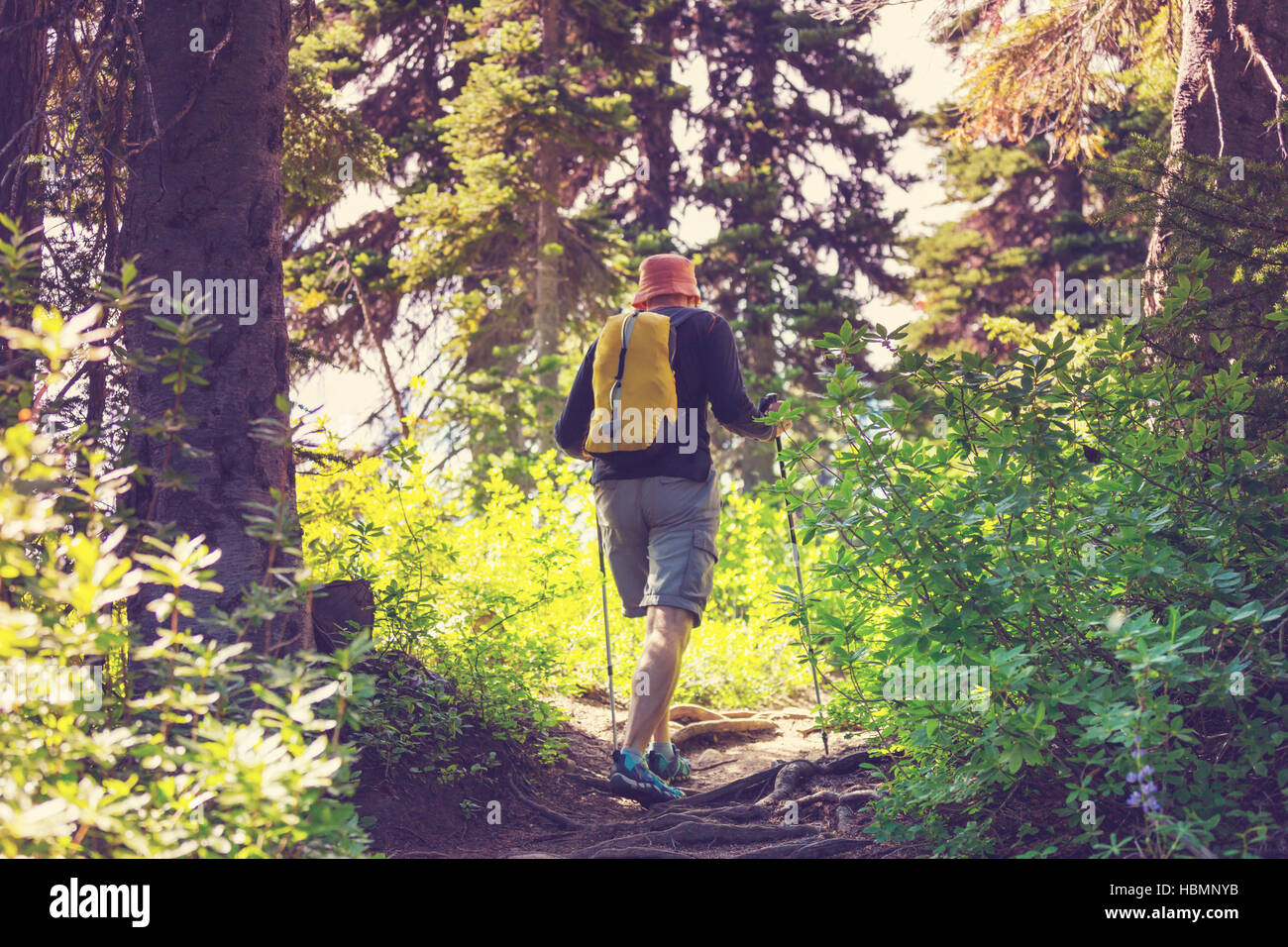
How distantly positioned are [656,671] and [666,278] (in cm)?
184

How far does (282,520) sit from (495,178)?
9.66 metres

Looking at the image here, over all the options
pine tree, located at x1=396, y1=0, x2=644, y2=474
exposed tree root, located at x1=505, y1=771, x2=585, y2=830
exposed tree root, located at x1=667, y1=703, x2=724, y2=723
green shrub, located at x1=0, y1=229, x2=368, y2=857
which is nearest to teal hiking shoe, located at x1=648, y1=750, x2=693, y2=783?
exposed tree root, located at x1=505, y1=771, x2=585, y2=830

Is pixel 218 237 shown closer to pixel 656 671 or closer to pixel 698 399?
pixel 698 399

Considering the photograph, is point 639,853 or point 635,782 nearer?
point 639,853

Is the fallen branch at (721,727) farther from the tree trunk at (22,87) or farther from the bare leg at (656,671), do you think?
the tree trunk at (22,87)

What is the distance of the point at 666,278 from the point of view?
490 cm

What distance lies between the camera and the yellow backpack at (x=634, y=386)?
444 cm

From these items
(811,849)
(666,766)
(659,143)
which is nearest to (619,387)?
(666,766)

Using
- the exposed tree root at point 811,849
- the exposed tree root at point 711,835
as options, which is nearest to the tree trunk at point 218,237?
the exposed tree root at point 711,835

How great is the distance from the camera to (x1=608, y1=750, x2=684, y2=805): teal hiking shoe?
14.4ft

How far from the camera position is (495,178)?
11.7 m

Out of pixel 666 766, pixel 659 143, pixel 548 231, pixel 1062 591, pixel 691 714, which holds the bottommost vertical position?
pixel 666 766
